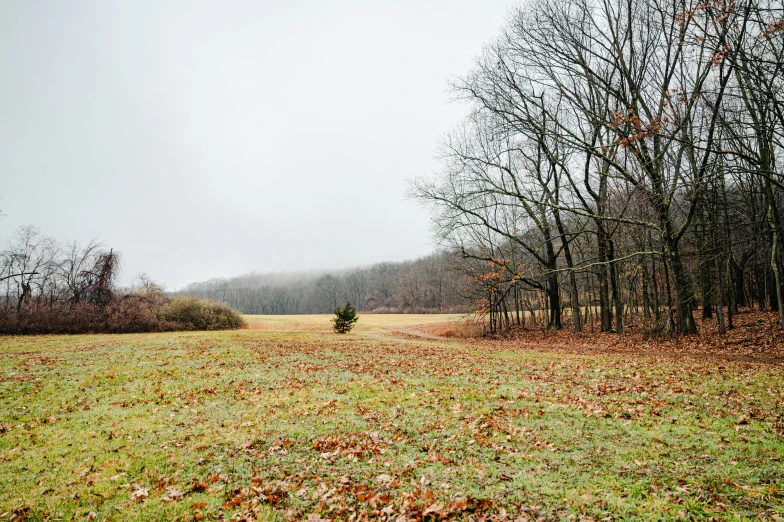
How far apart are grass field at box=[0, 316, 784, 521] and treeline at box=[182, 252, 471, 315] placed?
2227 inches

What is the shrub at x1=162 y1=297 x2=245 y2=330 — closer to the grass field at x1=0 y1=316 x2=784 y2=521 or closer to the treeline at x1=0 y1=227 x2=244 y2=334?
the treeline at x1=0 y1=227 x2=244 y2=334

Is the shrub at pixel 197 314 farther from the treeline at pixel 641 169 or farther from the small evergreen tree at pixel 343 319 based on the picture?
the treeline at pixel 641 169

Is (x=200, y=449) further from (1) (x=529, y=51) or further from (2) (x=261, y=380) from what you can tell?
(1) (x=529, y=51)

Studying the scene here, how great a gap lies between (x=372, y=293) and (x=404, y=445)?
4066 inches

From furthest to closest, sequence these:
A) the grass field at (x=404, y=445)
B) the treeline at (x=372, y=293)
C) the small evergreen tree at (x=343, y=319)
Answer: the treeline at (x=372, y=293)
the small evergreen tree at (x=343, y=319)
the grass field at (x=404, y=445)

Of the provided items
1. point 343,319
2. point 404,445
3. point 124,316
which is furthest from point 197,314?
point 404,445

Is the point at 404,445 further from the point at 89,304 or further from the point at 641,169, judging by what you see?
the point at 89,304

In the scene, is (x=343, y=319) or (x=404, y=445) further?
(x=343, y=319)

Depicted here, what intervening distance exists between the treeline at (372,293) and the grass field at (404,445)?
56.6 m

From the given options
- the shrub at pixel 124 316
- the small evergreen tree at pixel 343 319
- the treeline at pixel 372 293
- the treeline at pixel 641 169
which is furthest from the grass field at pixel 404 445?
the treeline at pixel 372 293

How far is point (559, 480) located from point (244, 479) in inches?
172

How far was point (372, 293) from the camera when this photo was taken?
109250 millimetres

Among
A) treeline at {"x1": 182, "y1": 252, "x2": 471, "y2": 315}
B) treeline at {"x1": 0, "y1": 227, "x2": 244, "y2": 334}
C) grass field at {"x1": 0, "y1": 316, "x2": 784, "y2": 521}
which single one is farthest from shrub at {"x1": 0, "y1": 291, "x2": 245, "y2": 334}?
treeline at {"x1": 182, "y1": 252, "x2": 471, "y2": 315}

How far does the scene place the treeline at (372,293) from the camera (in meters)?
84.9
